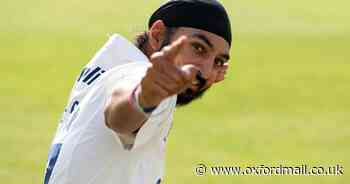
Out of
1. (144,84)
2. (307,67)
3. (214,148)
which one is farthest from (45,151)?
(144,84)

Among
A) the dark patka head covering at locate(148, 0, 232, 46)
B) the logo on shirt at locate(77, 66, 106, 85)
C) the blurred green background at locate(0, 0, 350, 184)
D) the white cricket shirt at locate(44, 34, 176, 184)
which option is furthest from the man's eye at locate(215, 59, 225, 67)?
the blurred green background at locate(0, 0, 350, 184)

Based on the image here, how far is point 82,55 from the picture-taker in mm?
11523

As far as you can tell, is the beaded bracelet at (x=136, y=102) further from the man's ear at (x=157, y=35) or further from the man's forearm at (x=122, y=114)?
the man's ear at (x=157, y=35)

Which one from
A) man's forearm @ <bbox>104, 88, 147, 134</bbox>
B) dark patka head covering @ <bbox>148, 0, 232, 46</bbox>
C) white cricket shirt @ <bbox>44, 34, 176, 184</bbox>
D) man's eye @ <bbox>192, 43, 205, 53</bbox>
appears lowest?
white cricket shirt @ <bbox>44, 34, 176, 184</bbox>

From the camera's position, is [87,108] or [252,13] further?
[252,13]

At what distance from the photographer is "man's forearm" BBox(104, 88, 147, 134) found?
269 cm

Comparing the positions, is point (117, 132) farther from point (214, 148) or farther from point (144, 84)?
point (214, 148)

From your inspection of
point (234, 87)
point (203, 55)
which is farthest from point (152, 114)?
point (234, 87)

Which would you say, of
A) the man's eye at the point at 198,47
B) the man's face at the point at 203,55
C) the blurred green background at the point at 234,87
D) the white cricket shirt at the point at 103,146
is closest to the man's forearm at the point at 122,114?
the white cricket shirt at the point at 103,146

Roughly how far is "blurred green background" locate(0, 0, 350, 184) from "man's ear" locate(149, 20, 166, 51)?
250 centimetres

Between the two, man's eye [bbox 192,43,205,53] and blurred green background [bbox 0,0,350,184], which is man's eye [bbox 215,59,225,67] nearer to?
man's eye [bbox 192,43,205,53]

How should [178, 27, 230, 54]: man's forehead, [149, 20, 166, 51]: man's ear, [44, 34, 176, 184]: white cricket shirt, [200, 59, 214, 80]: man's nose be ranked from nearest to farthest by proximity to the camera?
[44, 34, 176, 184]: white cricket shirt, [200, 59, 214, 80]: man's nose, [178, 27, 230, 54]: man's forehead, [149, 20, 166, 51]: man's ear

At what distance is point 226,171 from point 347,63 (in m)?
4.06

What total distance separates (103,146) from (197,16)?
58 centimetres
